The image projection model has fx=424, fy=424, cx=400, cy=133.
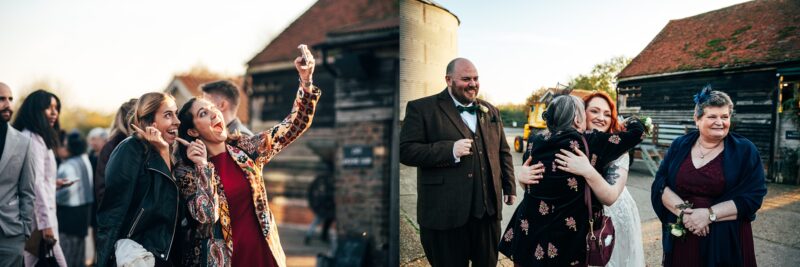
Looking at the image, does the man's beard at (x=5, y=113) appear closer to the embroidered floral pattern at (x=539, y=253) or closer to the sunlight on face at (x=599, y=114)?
the embroidered floral pattern at (x=539, y=253)

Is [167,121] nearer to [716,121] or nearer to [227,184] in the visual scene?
[227,184]

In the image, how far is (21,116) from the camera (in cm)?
288

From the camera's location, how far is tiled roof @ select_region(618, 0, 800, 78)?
2.24 m

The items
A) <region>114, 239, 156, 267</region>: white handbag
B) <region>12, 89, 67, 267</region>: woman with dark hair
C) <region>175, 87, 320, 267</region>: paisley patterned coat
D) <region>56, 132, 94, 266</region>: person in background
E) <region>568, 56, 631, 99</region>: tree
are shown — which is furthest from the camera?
<region>56, 132, 94, 266</region>: person in background

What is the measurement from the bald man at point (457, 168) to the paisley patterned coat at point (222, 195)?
0.62 m

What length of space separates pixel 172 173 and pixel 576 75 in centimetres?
219

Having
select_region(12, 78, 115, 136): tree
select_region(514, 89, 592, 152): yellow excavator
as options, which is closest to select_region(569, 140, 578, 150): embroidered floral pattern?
select_region(514, 89, 592, 152): yellow excavator

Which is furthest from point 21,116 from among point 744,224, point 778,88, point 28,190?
point 778,88

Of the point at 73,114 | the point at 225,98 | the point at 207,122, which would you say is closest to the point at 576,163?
the point at 207,122

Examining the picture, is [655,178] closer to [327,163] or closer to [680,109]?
[680,109]

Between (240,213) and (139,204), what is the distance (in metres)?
0.41

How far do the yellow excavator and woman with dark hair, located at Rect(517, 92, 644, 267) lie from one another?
14 centimetres

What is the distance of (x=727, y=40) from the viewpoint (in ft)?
7.54

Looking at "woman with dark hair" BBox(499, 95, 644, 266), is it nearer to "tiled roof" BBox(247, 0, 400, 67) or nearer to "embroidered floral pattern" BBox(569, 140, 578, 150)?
"embroidered floral pattern" BBox(569, 140, 578, 150)
